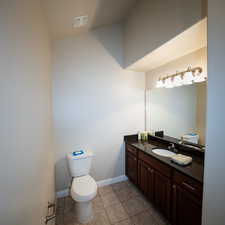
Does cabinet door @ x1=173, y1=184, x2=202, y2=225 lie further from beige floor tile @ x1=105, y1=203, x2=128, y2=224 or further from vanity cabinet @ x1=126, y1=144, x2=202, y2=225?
beige floor tile @ x1=105, y1=203, x2=128, y2=224

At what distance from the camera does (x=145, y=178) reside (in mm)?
1826

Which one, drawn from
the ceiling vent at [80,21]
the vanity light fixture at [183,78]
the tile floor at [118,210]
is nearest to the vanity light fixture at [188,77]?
the vanity light fixture at [183,78]

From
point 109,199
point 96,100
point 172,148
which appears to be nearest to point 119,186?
point 109,199

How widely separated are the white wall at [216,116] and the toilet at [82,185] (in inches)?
49.9

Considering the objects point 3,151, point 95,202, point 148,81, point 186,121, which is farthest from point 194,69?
point 95,202

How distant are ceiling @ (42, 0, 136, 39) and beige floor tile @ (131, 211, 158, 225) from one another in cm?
279

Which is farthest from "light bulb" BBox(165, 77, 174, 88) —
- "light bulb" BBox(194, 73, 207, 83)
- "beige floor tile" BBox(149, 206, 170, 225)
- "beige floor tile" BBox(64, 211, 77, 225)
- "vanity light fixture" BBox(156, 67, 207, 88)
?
"beige floor tile" BBox(64, 211, 77, 225)

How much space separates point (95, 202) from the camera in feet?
6.22

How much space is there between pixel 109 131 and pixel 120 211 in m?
1.24

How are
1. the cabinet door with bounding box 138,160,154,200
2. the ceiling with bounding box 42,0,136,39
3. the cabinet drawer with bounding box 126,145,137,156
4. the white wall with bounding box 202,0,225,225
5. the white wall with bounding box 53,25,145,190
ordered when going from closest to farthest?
the white wall with bounding box 202,0,225,225 < the ceiling with bounding box 42,0,136,39 < the cabinet door with bounding box 138,160,154,200 < the white wall with bounding box 53,25,145,190 < the cabinet drawer with bounding box 126,145,137,156

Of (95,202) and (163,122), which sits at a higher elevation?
(163,122)

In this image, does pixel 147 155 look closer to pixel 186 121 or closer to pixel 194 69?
pixel 186 121

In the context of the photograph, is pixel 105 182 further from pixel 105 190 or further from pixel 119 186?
pixel 119 186

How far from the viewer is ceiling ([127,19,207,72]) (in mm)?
1133
